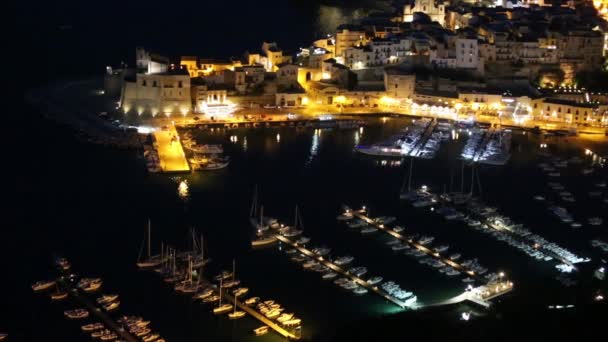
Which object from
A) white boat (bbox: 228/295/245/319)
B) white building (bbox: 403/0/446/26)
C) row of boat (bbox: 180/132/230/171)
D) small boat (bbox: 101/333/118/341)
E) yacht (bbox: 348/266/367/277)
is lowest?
small boat (bbox: 101/333/118/341)

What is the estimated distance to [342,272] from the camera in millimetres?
20219

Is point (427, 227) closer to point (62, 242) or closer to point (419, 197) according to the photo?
point (419, 197)

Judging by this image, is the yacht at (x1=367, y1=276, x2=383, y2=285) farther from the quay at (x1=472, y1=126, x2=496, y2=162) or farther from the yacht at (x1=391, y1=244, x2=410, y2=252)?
the quay at (x1=472, y1=126, x2=496, y2=162)

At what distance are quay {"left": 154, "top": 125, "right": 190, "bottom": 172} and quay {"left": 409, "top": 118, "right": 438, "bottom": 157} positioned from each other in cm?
613

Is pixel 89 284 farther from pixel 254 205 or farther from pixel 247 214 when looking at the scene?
pixel 254 205

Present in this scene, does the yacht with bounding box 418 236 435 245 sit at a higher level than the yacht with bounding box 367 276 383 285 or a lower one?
higher

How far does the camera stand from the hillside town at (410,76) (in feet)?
105

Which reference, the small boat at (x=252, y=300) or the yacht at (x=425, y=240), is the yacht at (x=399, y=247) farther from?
the small boat at (x=252, y=300)

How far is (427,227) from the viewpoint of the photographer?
74.3 ft

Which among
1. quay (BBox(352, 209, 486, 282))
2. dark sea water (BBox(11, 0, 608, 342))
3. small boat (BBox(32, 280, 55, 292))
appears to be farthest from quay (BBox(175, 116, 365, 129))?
small boat (BBox(32, 280, 55, 292))

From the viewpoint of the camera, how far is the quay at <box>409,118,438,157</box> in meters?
28.6

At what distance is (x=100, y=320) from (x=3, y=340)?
1.62 meters

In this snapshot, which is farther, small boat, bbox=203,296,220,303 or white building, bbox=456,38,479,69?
white building, bbox=456,38,479,69

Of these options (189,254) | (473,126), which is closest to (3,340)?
(189,254)
